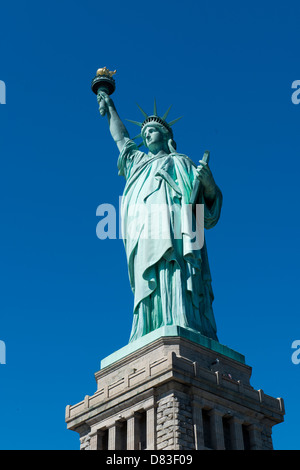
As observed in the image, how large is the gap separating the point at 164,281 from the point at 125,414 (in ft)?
15.1

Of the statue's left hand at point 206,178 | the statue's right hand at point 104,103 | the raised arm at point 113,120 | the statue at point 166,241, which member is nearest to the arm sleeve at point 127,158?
the statue at point 166,241

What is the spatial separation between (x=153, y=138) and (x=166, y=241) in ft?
17.5

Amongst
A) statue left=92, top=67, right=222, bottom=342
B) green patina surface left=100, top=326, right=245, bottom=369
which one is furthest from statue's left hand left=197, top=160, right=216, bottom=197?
green patina surface left=100, top=326, right=245, bottom=369

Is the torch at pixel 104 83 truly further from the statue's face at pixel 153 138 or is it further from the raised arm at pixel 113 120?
the statue's face at pixel 153 138

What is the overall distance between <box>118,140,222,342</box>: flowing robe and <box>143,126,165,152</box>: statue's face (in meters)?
0.93

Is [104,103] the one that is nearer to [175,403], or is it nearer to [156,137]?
[156,137]

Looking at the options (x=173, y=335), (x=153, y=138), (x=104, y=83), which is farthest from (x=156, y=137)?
(x=173, y=335)

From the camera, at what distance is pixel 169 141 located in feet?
108

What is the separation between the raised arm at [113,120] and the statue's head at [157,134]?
3.05ft

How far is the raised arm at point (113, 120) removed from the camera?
3378cm

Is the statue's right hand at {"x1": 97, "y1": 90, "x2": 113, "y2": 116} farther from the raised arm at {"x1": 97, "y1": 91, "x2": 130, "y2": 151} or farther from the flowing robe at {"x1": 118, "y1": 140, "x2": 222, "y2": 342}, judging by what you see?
the flowing robe at {"x1": 118, "y1": 140, "x2": 222, "y2": 342}
